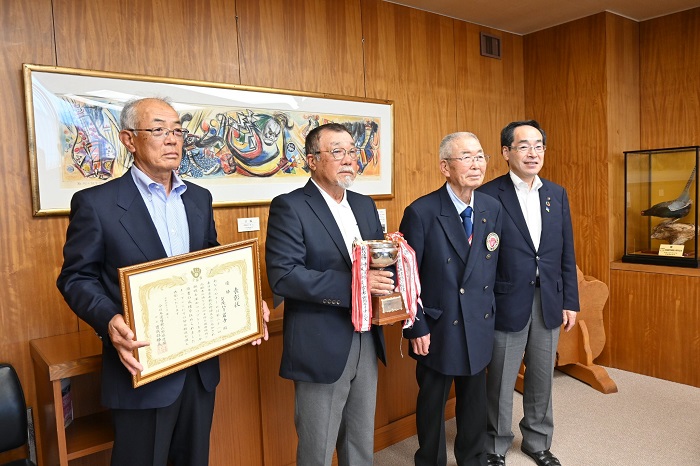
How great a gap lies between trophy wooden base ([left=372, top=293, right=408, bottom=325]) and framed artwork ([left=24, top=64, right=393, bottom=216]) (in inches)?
49.5

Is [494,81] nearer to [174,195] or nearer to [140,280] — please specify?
[174,195]

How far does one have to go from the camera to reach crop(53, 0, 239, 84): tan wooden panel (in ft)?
7.75

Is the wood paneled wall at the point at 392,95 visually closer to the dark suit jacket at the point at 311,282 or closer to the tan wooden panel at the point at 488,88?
the tan wooden panel at the point at 488,88

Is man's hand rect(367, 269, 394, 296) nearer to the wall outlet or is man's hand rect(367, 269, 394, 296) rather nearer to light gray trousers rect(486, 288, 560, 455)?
light gray trousers rect(486, 288, 560, 455)

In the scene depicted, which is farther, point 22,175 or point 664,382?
point 664,382

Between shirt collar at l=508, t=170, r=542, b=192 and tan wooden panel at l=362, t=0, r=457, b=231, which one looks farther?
tan wooden panel at l=362, t=0, r=457, b=231

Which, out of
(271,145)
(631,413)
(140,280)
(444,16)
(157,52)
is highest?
(444,16)

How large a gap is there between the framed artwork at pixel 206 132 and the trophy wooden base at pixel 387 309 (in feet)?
4.12

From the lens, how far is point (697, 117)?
3975 mm

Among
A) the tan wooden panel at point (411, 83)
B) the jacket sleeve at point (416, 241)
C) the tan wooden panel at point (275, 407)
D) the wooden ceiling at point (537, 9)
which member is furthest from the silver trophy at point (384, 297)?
the wooden ceiling at point (537, 9)

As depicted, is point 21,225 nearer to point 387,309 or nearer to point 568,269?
point 387,309

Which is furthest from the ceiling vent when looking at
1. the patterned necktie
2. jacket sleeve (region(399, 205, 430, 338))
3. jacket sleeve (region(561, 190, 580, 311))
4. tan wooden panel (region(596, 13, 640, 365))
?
jacket sleeve (region(399, 205, 430, 338))

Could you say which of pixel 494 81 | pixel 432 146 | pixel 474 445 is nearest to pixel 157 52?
pixel 432 146

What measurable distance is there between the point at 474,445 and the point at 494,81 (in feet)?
9.56
